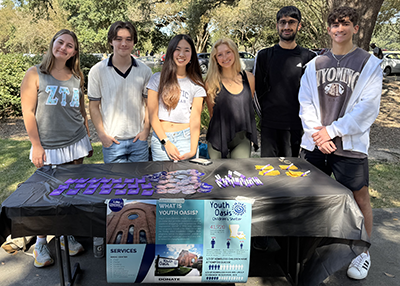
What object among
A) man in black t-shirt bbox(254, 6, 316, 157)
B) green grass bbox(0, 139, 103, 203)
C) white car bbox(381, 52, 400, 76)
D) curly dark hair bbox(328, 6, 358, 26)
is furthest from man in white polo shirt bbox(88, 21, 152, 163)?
Result: white car bbox(381, 52, 400, 76)

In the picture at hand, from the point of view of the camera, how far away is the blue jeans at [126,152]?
119 inches

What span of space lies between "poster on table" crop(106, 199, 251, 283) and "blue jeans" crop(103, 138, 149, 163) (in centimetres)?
106

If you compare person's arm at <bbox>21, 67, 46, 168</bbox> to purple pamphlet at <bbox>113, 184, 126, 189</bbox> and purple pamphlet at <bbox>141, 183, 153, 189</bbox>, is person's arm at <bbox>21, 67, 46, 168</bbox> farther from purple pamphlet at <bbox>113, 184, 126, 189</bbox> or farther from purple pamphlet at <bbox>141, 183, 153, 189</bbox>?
purple pamphlet at <bbox>141, 183, 153, 189</bbox>

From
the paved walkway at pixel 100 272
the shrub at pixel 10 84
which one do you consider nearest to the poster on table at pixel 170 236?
the paved walkway at pixel 100 272

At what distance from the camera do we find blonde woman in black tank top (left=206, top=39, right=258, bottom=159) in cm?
304

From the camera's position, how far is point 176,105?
288cm

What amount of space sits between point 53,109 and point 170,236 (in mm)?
1583

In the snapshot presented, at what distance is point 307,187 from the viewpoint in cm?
223

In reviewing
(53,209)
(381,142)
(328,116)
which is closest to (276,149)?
(328,116)

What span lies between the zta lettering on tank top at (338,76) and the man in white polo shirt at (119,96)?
160 cm

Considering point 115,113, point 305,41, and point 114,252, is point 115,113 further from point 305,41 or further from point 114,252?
point 305,41

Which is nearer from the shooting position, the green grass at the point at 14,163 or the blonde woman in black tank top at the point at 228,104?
the blonde woman in black tank top at the point at 228,104

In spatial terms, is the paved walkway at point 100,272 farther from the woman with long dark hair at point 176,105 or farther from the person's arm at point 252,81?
the person's arm at point 252,81

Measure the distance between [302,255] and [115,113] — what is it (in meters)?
2.03
